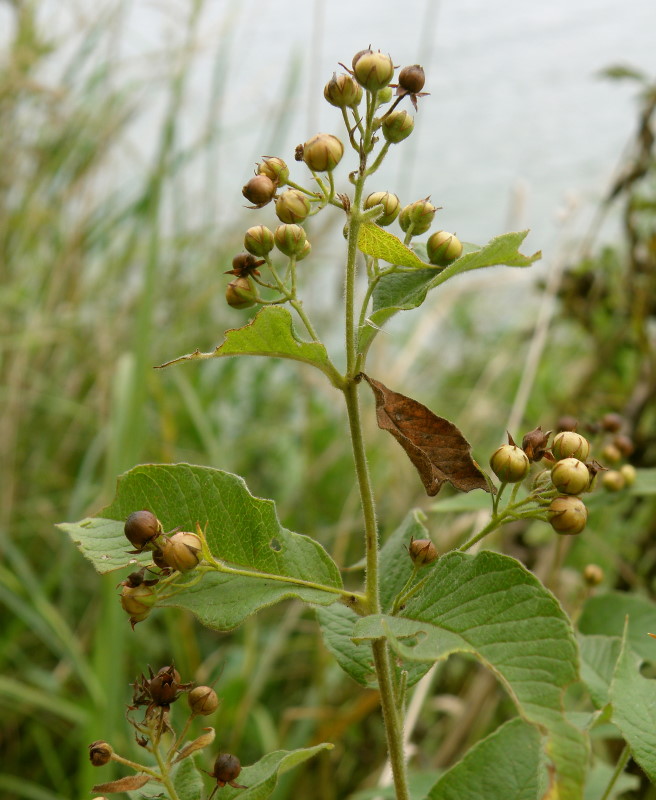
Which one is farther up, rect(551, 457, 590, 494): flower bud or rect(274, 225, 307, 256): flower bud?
rect(274, 225, 307, 256): flower bud

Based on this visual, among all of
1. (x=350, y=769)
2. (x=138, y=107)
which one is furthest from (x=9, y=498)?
(x=138, y=107)

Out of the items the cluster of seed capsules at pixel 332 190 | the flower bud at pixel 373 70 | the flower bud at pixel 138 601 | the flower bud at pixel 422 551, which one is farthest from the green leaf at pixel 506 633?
the flower bud at pixel 373 70

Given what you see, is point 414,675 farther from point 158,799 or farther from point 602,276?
point 602,276

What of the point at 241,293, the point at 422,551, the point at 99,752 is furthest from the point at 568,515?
the point at 99,752

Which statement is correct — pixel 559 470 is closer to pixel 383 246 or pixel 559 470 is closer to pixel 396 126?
pixel 383 246

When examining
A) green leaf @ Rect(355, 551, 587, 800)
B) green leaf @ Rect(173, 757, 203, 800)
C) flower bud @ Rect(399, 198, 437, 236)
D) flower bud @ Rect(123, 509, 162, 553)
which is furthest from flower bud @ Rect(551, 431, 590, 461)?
green leaf @ Rect(173, 757, 203, 800)

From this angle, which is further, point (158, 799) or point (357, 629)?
point (158, 799)

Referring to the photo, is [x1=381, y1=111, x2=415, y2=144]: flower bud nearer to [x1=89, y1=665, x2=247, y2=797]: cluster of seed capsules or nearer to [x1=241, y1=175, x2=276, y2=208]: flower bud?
[x1=241, y1=175, x2=276, y2=208]: flower bud
